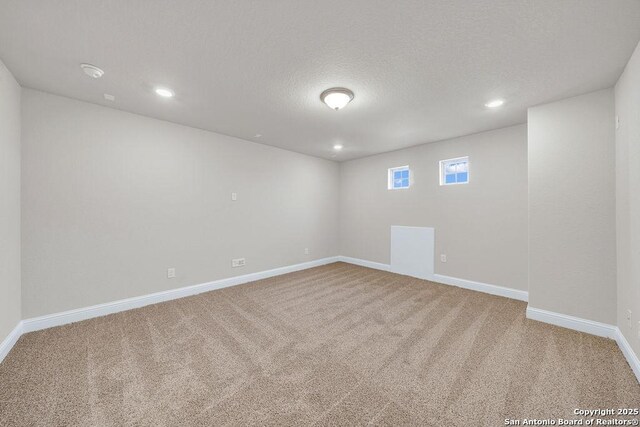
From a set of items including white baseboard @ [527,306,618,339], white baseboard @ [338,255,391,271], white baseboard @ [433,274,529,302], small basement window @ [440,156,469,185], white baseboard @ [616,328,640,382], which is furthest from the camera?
white baseboard @ [338,255,391,271]

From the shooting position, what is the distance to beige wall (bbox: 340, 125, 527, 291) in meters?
3.44

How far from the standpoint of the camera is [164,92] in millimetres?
2520

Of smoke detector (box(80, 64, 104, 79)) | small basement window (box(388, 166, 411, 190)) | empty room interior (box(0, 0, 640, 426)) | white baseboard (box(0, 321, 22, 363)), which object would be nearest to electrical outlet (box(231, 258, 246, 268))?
empty room interior (box(0, 0, 640, 426))

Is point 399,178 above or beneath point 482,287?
above

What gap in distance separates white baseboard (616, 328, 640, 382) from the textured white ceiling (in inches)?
92.9

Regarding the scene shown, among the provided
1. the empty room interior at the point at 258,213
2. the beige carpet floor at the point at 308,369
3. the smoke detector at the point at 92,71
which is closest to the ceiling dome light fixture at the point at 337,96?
the empty room interior at the point at 258,213

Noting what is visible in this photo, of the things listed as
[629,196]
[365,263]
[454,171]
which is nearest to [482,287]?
[454,171]

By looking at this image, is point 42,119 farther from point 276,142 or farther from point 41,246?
point 276,142

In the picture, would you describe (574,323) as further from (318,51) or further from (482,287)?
(318,51)

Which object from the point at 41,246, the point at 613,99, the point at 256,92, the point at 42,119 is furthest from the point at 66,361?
the point at 613,99

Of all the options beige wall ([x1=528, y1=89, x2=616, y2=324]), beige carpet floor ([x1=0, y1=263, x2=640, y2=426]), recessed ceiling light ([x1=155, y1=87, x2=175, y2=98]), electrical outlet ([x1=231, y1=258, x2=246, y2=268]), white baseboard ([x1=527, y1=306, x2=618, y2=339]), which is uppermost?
recessed ceiling light ([x1=155, y1=87, x2=175, y2=98])

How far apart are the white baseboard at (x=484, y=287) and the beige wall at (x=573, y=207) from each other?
27.1 inches

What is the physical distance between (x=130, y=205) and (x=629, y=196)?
5.13 meters

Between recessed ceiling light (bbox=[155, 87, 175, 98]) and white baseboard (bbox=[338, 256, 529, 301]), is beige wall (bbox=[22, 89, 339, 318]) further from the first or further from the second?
white baseboard (bbox=[338, 256, 529, 301])
